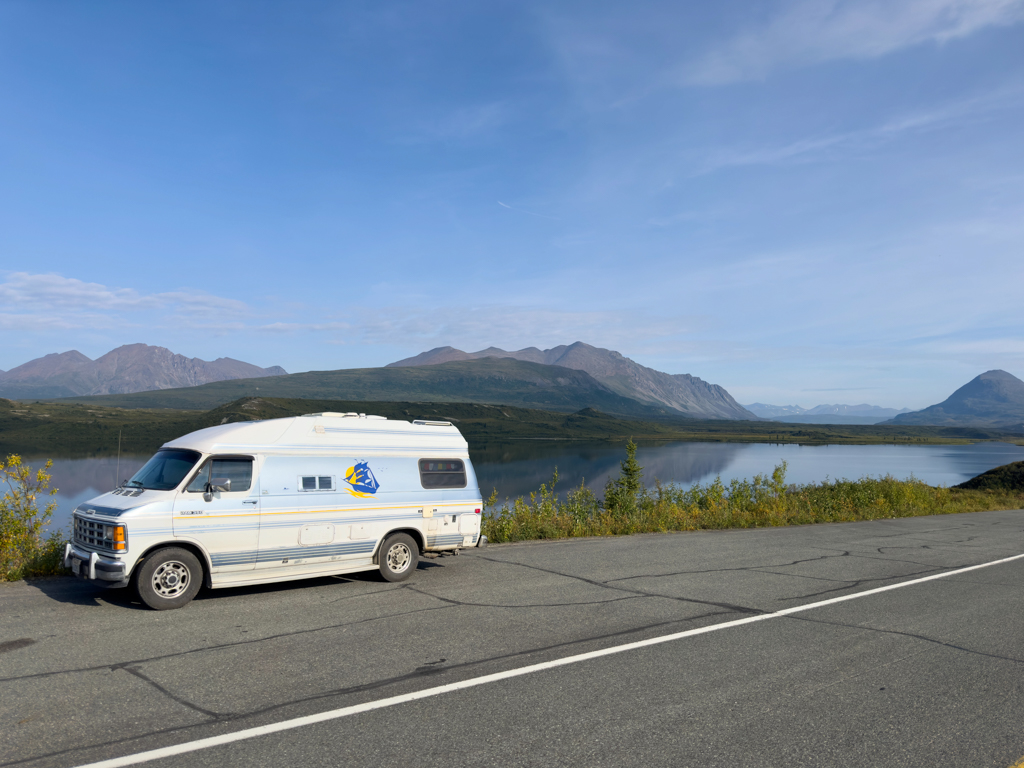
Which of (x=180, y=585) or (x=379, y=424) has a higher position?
(x=379, y=424)

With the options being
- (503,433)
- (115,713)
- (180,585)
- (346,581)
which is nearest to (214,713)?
(115,713)

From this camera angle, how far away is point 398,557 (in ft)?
34.9

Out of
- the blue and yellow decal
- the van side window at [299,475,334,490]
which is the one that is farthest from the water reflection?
the van side window at [299,475,334,490]

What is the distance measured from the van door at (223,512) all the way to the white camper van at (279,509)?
1cm

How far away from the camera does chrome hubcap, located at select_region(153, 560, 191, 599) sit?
844 cm

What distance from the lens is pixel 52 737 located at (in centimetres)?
476

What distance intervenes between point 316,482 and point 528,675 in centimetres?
507

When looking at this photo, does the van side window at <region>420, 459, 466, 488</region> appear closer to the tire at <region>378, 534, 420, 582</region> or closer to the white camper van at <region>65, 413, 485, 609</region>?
the white camper van at <region>65, 413, 485, 609</region>

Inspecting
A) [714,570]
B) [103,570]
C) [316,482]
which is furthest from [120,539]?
[714,570]

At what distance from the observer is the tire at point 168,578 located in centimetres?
829

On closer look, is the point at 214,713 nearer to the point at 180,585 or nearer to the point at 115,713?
the point at 115,713

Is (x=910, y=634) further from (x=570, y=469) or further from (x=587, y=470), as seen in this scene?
(x=570, y=469)

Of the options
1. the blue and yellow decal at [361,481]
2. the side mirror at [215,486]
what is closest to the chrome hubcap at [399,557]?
the blue and yellow decal at [361,481]

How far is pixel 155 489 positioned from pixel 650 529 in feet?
42.4
